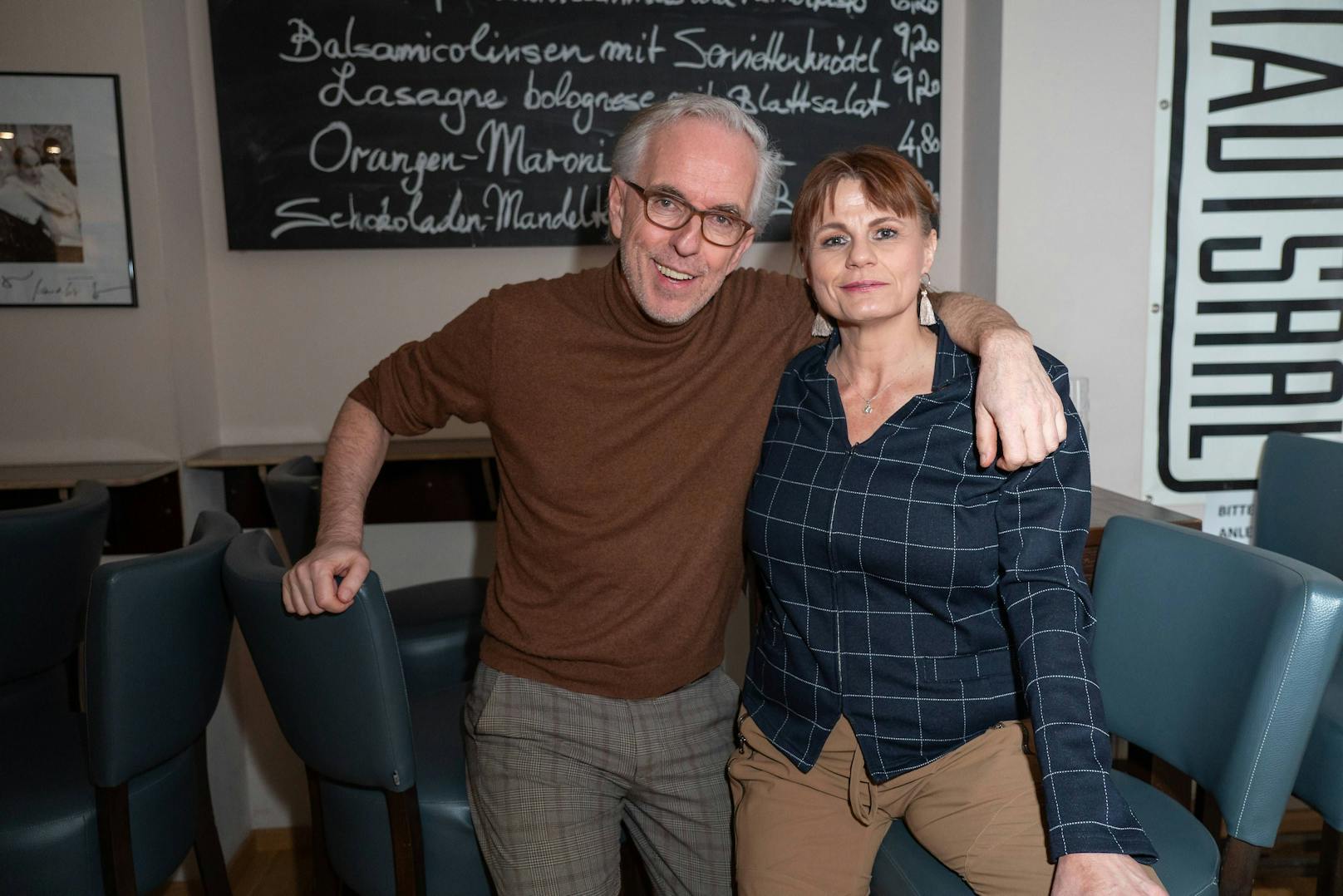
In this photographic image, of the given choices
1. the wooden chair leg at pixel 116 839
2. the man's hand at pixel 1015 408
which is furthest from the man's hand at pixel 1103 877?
the wooden chair leg at pixel 116 839

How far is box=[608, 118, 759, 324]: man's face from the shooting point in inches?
56.4

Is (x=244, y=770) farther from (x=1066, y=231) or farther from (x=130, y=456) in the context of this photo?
(x=1066, y=231)

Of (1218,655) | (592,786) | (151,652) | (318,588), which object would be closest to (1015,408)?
(1218,655)

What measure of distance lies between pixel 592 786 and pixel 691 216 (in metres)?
0.86

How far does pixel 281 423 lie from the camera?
2621mm

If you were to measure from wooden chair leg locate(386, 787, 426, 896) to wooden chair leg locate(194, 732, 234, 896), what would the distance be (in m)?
0.58

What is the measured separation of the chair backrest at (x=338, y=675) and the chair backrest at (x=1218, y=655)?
1.09 m

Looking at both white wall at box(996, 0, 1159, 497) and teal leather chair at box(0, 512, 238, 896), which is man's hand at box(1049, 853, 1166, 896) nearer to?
teal leather chair at box(0, 512, 238, 896)

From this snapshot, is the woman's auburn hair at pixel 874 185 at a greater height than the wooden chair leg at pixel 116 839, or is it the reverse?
the woman's auburn hair at pixel 874 185

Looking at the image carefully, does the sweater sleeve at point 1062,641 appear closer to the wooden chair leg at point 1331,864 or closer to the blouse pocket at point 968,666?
the blouse pocket at point 968,666

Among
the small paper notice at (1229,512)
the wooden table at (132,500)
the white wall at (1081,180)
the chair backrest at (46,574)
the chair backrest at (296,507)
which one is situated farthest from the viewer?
the small paper notice at (1229,512)

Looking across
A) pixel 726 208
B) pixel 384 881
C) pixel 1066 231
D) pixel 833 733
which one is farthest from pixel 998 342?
pixel 1066 231

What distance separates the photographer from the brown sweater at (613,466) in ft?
4.66

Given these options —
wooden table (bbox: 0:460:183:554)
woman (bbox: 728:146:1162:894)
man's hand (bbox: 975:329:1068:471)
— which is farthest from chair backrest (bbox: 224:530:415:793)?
wooden table (bbox: 0:460:183:554)
